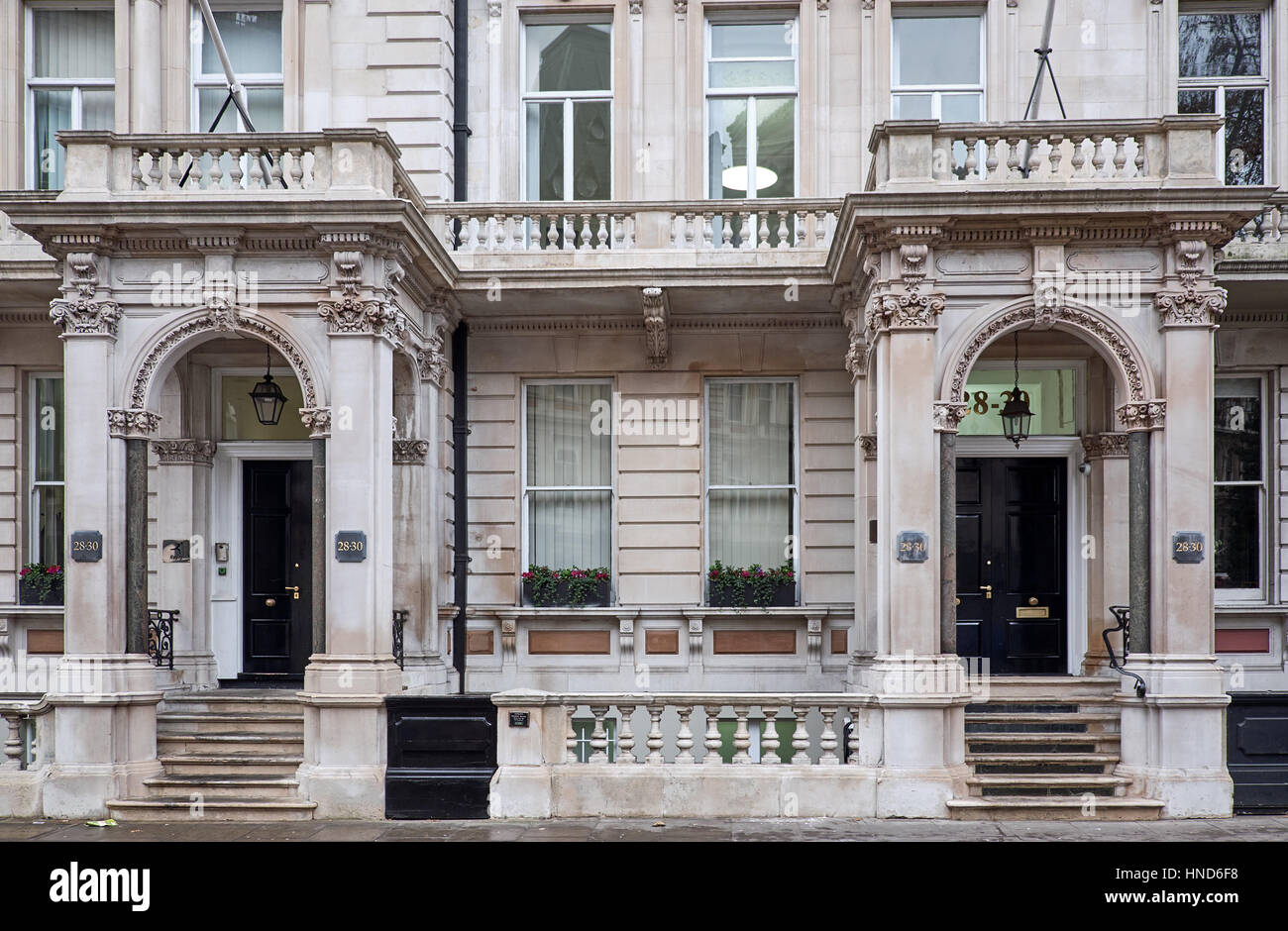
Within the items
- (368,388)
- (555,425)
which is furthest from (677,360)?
(368,388)

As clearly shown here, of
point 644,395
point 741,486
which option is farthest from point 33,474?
point 741,486

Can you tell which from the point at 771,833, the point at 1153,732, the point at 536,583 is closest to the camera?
the point at 771,833

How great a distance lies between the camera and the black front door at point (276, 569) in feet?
48.2

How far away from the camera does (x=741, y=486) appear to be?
49.5 ft

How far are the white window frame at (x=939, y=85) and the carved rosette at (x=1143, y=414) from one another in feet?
15.6

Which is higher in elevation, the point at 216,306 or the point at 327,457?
the point at 216,306

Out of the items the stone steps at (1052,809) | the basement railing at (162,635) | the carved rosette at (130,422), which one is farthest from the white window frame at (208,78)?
the stone steps at (1052,809)

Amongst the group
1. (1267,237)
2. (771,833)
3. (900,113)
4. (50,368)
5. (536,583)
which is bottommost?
(771,833)

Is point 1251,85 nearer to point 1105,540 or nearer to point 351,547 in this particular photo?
point 1105,540

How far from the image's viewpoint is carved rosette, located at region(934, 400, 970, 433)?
11547 mm

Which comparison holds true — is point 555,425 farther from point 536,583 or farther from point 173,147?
point 173,147

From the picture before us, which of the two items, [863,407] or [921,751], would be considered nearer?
[921,751]

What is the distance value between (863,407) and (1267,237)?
4.96 meters

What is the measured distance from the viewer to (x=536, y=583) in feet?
48.1
